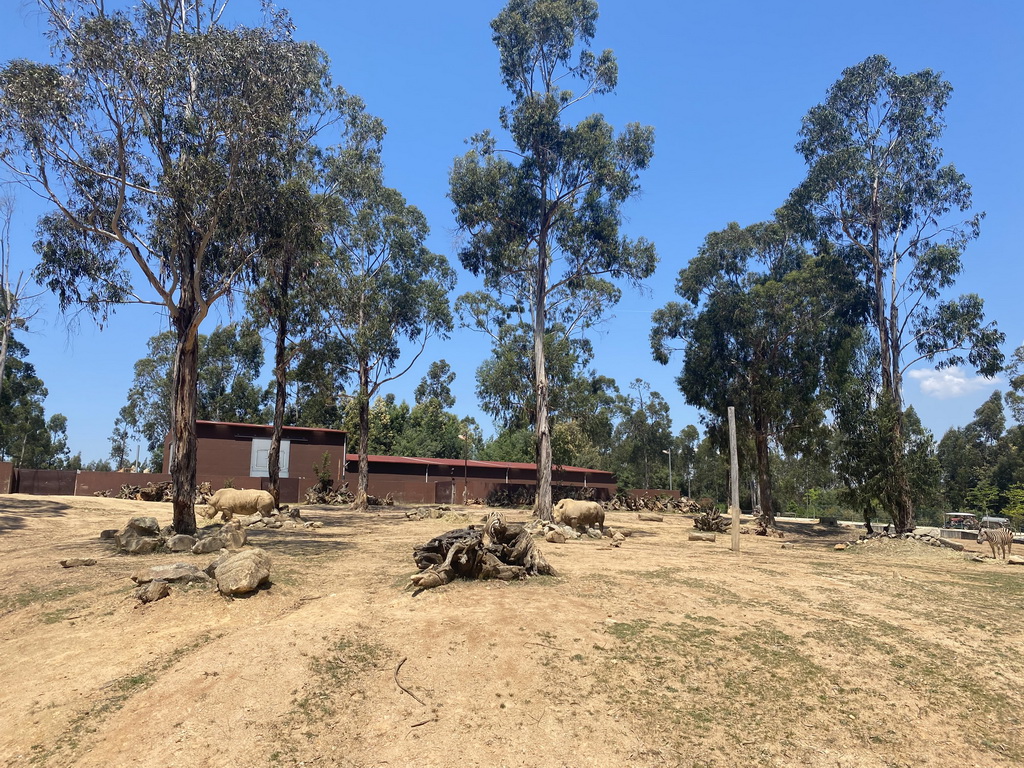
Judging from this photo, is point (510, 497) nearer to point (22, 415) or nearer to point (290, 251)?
point (290, 251)

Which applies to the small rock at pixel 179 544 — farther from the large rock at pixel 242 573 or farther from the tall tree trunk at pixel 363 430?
the tall tree trunk at pixel 363 430

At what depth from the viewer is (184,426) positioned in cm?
1523

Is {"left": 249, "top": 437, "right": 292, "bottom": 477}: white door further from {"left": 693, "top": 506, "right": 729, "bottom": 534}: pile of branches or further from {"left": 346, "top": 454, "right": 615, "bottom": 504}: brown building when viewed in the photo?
{"left": 693, "top": 506, "right": 729, "bottom": 534}: pile of branches

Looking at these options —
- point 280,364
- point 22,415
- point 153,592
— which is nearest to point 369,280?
point 280,364

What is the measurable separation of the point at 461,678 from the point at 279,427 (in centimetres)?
2097

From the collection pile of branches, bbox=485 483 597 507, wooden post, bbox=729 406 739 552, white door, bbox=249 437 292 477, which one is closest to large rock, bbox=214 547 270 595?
wooden post, bbox=729 406 739 552

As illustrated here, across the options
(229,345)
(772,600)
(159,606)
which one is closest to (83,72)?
(159,606)

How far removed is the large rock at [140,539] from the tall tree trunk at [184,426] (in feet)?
3.74

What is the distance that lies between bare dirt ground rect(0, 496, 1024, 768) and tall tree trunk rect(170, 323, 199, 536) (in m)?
3.39

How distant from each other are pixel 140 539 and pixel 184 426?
3277 mm

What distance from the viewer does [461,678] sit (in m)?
7.20

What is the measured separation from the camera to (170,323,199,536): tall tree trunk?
15.1 m

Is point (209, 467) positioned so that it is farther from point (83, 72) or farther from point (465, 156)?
point (83, 72)

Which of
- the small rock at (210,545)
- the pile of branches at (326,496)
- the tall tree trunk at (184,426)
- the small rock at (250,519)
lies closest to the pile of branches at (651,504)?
the pile of branches at (326,496)
